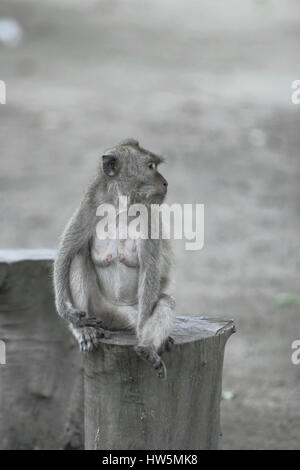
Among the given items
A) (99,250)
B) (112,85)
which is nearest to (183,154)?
(112,85)

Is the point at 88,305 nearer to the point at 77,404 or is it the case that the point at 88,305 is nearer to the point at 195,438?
the point at 195,438

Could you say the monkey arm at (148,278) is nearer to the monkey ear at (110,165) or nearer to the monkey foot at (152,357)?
the monkey foot at (152,357)

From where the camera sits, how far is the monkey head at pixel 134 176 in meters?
4.93

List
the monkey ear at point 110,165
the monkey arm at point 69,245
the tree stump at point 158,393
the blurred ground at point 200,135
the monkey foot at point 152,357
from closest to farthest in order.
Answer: the monkey foot at point 152,357 → the tree stump at point 158,393 → the monkey ear at point 110,165 → the monkey arm at point 69,245 → the blurred ground at point 200,135

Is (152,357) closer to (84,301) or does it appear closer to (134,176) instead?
(84,301)

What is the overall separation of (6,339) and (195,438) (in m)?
2.10

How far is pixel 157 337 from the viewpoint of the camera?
4648 millimetres

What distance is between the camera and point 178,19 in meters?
19.5

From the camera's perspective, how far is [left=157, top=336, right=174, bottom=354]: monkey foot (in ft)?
15.3

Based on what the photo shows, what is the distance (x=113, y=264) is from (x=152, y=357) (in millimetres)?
706

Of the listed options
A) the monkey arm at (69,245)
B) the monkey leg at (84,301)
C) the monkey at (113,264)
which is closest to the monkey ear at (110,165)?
the monkey at (113,264)

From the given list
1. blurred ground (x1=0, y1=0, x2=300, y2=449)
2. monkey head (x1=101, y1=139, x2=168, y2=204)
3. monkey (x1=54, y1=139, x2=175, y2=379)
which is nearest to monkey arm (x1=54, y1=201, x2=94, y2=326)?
monkey (x1=54, y1=139, x2=175, y2=379)

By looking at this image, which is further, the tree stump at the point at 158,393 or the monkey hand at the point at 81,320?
the monkey hand at the point at 81,320

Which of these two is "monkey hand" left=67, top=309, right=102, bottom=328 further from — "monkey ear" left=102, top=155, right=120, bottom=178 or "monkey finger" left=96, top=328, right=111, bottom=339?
"monkey ear" left=102, top=155, right=120, bottom=178
